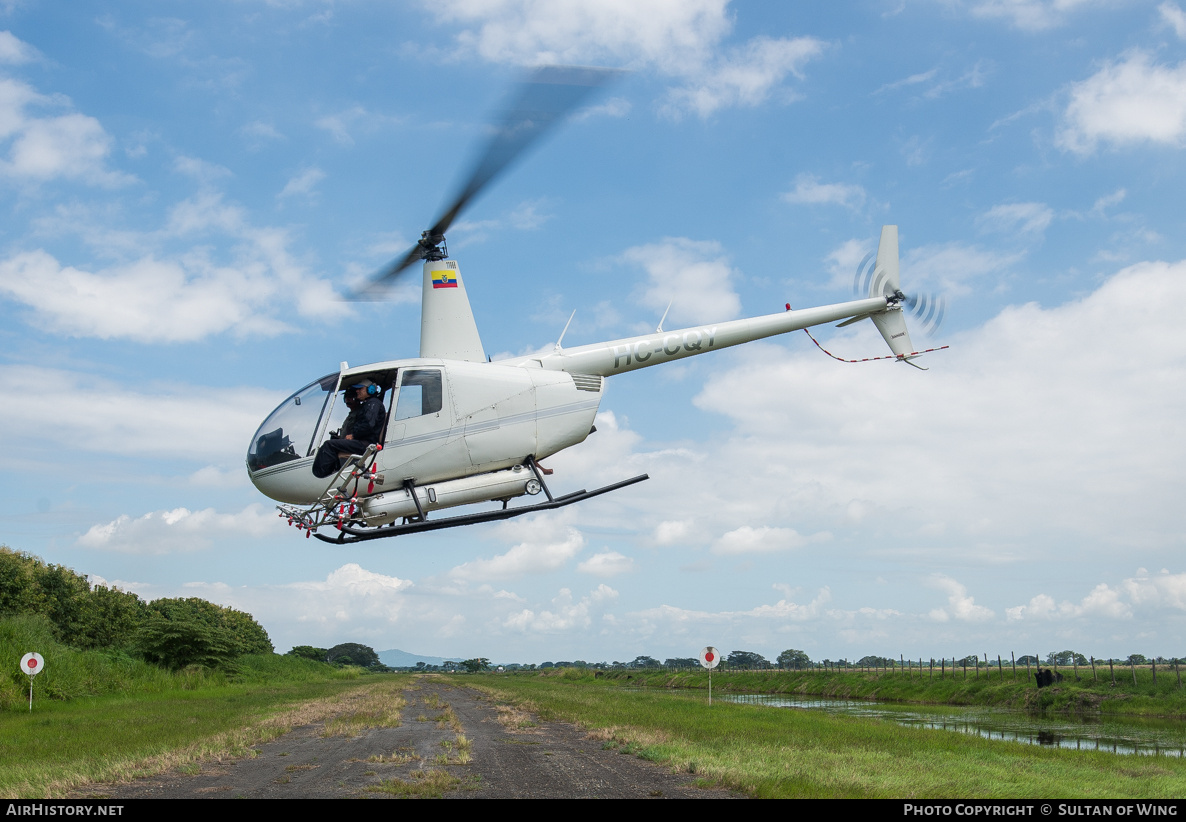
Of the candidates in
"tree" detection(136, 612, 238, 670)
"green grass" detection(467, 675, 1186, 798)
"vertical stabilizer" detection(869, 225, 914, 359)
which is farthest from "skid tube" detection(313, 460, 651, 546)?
"tree" detection(136, 612, 238, 670)

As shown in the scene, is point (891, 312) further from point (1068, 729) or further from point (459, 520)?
point (1068, 729)

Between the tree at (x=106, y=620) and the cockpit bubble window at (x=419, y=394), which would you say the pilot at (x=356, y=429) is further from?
the tree at (x=106, y=620)

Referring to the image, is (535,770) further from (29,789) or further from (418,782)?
(29,789)

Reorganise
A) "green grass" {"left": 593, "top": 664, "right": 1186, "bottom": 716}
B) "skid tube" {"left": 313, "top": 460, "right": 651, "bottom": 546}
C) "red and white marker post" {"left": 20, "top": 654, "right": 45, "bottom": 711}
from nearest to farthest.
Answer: "skid tube" {"left": 313, "top": 460, "right": 651, "bottom": 546} → "red and white marker post" {"left": 20, "top": 654, "right": 45, "bottom": 711} → "green grass" {"left": 593, "top": 664, "right": 1186, "bottom": 716}

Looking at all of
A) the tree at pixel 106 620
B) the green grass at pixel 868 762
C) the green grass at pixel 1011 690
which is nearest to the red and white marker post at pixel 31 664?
the green grass at pixel 868 762

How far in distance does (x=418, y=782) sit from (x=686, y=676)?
86.1 meters

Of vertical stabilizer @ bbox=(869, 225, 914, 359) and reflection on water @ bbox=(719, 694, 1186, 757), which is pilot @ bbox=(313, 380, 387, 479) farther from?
reflection on water @ bbox=(719, 694, 1186, 757)

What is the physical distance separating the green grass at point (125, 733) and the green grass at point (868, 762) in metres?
9.43

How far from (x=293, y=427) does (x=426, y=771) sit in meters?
6.63

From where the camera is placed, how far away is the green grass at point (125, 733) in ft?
45.6

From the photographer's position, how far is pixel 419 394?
12031 millimetres

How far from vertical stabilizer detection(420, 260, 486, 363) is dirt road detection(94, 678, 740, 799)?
6.62 metres

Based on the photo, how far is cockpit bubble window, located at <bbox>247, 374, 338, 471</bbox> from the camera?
11.7 meters
